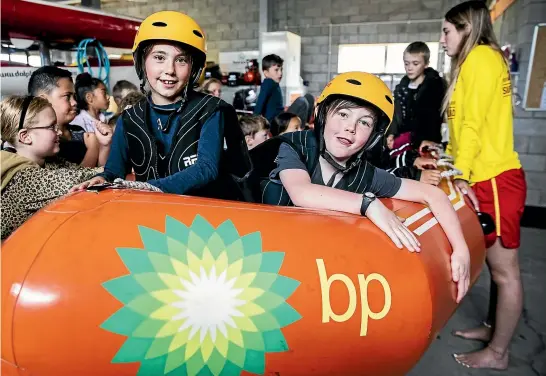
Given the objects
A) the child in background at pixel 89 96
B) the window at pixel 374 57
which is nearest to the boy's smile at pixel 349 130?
the child in background at pixel 89 96

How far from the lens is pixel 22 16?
475cm

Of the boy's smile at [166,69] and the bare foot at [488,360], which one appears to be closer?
the boy's smile at [166,69]

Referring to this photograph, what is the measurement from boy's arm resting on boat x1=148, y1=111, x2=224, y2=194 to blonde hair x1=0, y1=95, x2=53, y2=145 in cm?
76

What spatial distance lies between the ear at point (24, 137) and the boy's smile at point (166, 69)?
23.9 inches

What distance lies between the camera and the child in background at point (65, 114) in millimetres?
2617

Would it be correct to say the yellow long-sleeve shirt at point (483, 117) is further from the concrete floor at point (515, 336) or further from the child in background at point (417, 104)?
the concrete floor at point (515, 336)

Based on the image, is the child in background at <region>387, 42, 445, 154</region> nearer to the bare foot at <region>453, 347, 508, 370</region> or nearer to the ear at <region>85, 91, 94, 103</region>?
the bare foot at <region>453, 347, 508, 370</region>

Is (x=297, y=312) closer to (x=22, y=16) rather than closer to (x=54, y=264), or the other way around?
(x=54, y=264)

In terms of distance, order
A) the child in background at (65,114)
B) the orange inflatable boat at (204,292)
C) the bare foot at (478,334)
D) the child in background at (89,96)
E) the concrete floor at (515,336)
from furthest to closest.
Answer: the child in background at (89,96)
the child in background at (65,114)
the bare foot at (478,334)
the concrete floor at (515,336)
the orange inflatable boat at (204,292)

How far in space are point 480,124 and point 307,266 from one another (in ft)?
4.50

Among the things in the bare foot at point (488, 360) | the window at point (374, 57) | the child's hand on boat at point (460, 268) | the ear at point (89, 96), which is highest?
the window at point (374, 57)

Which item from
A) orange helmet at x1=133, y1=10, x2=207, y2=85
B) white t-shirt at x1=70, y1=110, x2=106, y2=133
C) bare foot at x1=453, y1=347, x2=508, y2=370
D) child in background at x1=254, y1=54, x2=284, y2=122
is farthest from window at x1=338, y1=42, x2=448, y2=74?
orange helmet at x1=133, y1=10, x2=207, y2=85

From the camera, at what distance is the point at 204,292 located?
112 cm

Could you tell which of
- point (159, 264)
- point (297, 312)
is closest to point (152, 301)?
point (159, 264)
